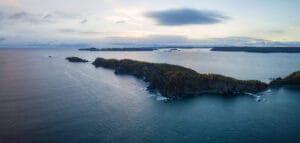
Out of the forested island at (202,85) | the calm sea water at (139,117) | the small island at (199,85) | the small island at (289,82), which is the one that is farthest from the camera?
the small island at (289,82)

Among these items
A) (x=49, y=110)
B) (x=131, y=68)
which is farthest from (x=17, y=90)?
(x=131, y=68)

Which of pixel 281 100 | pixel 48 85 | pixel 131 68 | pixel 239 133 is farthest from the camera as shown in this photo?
pixel 131 68

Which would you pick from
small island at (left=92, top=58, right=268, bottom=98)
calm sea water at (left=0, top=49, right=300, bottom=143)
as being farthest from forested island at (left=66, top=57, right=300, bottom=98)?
calm sea water at (left=0, top=49, right=300, bottom=143)

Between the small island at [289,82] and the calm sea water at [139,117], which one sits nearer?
the calm sea water at [139,117]

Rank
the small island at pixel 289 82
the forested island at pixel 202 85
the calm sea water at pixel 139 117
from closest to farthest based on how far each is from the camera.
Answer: the calm sea water at pixel 139 117
the forested island at pixel 202 85
the small island at pixel 289 82

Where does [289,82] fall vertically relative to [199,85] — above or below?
below

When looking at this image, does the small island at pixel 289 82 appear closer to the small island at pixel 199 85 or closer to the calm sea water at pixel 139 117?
the calm sea water at pixel 139 117

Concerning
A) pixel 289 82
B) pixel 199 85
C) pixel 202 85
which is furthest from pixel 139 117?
pixel 289 82

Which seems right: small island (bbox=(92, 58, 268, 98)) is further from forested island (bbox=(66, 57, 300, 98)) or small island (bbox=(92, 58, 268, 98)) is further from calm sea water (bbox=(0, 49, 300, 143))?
calm sea water (bbox=(0, 49, 300, 143))

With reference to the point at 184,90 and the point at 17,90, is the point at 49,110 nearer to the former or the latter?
the point at 17,90

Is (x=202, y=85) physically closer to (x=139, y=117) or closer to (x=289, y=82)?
(x=139, y=117)

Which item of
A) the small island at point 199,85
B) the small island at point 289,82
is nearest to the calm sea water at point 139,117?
the small island at point 199,85
